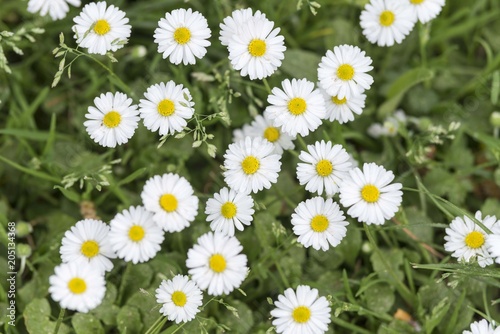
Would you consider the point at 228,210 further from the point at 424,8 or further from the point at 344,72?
the point at 424,8

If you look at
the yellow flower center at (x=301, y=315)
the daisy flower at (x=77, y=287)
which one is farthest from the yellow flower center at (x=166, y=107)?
the yellow flower center at (x=301, y=315)

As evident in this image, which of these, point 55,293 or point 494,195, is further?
point 494,195

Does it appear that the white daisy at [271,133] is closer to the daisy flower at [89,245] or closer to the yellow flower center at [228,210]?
the yellow flower center at [228,210]

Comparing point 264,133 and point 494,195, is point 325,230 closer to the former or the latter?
point 264,133

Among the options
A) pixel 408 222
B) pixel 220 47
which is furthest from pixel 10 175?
pixel 408 222

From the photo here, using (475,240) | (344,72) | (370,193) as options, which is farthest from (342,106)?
(475,240)

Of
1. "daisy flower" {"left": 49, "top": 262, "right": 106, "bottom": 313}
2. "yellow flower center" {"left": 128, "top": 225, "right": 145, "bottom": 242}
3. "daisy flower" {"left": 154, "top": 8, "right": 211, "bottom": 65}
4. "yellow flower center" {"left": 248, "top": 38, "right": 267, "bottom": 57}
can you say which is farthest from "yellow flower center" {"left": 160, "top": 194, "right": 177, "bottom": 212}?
"yellow flower center" {"left": 248, "top": 38, "right": 267, "bottom": 57}
